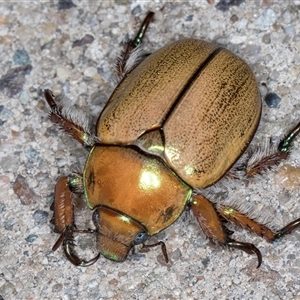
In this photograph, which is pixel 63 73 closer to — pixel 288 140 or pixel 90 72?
pixel 90 72

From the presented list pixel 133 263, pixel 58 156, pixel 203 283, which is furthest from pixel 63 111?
pixel 203 283

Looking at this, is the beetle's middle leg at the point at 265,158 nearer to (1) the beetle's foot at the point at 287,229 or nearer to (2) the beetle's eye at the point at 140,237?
(1) the beetle's foot at the point at 287,229

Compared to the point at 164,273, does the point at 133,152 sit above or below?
above

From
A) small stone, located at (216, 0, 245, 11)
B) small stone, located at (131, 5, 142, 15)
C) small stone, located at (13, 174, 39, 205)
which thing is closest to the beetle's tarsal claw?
small stone, located at (13, 174, 39, 205)

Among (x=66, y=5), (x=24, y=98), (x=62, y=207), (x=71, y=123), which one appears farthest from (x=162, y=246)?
(x=66, y=5)

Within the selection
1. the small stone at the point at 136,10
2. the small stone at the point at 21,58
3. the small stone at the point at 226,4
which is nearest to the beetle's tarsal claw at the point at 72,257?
the small stone at the point at 21,58

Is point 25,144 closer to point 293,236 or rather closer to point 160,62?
point 160,62

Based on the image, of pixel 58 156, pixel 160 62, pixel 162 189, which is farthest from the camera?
pixel 58 156

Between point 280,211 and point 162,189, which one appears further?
point 280,211
